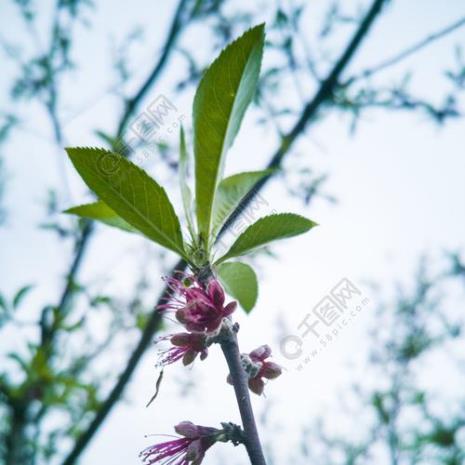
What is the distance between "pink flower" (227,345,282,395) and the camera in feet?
2.89

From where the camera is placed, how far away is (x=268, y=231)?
1046mm

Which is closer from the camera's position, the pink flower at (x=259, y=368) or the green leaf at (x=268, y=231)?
the pink flower at (x=259, y=368)

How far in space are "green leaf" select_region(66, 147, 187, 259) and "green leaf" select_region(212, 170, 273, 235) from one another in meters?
0.21

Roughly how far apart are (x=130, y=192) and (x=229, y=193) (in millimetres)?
360

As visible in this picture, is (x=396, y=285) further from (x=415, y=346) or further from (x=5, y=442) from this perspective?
(x=5, y=442)

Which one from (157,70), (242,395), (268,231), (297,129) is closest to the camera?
(242,395)

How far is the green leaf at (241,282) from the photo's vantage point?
117cm

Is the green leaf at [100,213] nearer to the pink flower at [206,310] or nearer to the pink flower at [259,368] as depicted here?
the pink flower at [206,310]

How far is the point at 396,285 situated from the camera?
7.79 metres

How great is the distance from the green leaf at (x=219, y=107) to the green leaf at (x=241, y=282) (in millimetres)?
116

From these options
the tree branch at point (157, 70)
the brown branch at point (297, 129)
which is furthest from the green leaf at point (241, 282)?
the tree branch at point (157, 70)

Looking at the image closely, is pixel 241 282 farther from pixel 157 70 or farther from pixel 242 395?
pixel 157 70

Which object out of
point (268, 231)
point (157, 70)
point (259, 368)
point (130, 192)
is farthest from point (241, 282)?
point (157, 70)

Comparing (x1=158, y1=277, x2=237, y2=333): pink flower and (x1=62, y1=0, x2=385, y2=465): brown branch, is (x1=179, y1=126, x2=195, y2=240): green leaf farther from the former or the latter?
(x1=62, y1=0, x2=385, y2=465): brown branch
